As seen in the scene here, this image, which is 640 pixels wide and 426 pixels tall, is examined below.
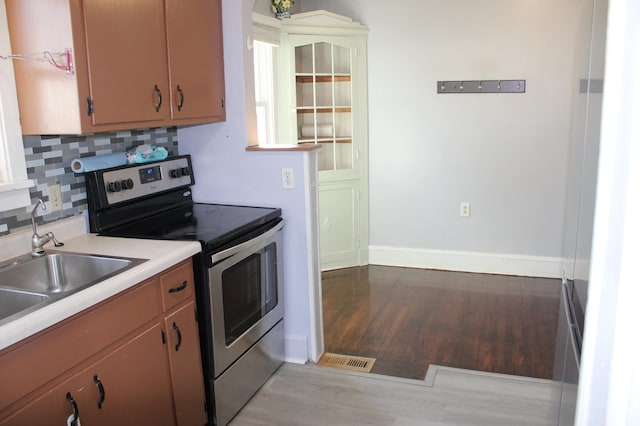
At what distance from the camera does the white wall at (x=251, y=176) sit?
288cm

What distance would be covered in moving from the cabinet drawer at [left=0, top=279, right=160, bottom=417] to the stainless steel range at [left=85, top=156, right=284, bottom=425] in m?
0.37

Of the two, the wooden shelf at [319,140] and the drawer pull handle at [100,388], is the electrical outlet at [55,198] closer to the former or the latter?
the drawer pull handle at [100,388]

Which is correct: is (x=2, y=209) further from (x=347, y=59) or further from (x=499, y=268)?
(x=499, y=268)

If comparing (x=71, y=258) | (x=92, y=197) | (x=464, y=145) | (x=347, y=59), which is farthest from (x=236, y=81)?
(x=464, y=145)

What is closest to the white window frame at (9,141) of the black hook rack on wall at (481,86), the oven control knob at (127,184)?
the oven control knob at (127,184)

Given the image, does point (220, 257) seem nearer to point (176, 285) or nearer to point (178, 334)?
point (176, 285)

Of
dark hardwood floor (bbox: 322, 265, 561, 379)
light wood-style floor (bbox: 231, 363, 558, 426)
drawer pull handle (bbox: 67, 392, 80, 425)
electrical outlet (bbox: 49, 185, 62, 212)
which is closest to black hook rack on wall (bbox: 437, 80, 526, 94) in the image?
dark hardwood floor (bbox: 322, 265, 561, 379)

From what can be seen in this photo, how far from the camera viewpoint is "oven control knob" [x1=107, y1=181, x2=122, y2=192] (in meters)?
2.46

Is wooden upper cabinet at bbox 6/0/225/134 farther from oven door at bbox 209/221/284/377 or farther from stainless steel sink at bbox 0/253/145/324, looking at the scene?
oven door at bbox 209/221/284/377

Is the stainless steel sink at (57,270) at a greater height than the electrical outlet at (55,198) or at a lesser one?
lesser

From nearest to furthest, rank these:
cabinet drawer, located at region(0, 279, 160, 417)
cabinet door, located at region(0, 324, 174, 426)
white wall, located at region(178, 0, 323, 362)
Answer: cabinet drawer, located at region(0, 279, 160, 417)
cabinet door, located at region(0, 324, 174, 426)
white wall, located at region(178, 0, 323, 362)

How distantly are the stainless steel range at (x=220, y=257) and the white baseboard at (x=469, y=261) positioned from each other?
2.09m

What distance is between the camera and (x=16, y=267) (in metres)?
1.97

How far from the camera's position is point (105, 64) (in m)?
2.09
